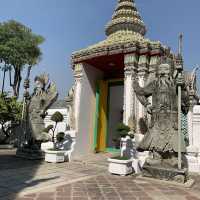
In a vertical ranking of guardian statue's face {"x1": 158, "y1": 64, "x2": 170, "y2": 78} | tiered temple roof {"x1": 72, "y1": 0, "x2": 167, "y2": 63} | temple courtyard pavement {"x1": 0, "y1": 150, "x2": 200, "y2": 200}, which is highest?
tiered temple roof {"x1": 72, "y1": 0, "x2": 167, "y2": 63}

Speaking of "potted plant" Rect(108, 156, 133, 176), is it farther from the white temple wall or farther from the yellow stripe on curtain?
the yellow stripe on curtain

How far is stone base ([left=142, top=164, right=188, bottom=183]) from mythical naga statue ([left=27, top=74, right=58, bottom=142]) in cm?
447

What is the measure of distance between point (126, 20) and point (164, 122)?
655 centimetres

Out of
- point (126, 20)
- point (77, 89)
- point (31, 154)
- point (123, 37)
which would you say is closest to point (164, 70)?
point (123, 37)

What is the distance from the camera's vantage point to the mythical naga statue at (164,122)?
583cm

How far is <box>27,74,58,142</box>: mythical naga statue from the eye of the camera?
9023 mm

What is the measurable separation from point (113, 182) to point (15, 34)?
47.6 feet

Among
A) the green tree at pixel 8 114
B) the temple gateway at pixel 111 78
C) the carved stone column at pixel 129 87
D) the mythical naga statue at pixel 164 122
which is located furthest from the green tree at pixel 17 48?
the mythical naga statue at pixel 164 122

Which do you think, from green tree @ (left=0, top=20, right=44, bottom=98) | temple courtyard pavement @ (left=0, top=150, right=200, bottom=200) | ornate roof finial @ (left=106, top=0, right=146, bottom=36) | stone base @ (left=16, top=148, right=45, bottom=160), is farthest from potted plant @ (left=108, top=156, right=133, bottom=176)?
green tree @ (left=0, top=20, right=44, bottom=98)

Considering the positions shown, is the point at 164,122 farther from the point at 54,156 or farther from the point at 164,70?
the point at 54,156

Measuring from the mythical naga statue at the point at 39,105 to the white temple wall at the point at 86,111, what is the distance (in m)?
1.24

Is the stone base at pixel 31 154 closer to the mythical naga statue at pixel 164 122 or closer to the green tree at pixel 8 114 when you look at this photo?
the green tree at pixel 8 114

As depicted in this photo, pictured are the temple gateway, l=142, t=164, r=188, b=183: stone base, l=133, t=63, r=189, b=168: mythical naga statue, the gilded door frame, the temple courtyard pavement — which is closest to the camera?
the temple courtyard pavement

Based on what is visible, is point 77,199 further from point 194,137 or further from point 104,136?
point 104,136
